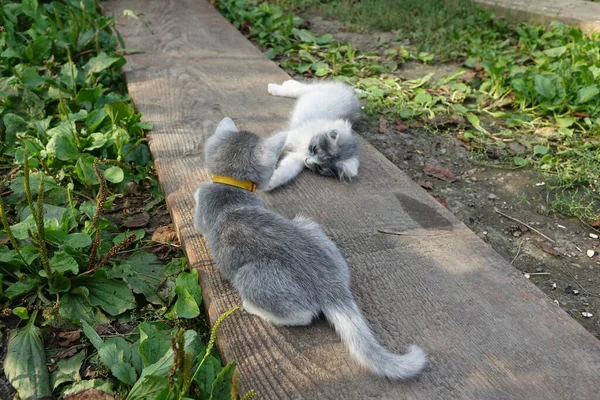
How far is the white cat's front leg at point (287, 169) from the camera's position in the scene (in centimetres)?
292

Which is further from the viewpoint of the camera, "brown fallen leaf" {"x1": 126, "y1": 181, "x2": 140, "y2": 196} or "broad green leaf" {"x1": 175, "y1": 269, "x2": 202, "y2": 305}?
"brown fallen leaf" {"x1": 126, "y1": 181, "x2": 140, "y2": 196}

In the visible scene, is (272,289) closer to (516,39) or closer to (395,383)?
(395,383)

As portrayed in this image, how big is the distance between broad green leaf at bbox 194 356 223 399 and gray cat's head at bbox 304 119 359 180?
1539mm

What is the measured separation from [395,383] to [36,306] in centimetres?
162

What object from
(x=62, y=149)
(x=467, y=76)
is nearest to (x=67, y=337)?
(x=62, y=149)

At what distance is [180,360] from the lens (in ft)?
5.25

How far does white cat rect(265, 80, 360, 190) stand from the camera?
311cm

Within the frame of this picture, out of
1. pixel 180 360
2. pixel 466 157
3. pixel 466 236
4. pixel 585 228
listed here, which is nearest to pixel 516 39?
pixel 466 157

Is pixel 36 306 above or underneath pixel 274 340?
underneath

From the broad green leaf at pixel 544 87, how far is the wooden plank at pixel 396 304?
→ 6.42 ft

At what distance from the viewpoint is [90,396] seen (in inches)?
74.0

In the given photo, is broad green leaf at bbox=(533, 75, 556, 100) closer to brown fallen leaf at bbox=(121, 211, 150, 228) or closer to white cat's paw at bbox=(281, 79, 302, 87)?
white cat's paw at bbox=(281, 79, 302, 87)

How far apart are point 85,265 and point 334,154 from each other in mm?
1558

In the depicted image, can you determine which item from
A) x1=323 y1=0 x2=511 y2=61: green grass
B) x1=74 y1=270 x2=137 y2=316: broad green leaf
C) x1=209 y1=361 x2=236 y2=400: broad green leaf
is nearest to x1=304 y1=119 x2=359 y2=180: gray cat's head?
x1=74 y1=270 x2=137 y2=316: broad green leaf
